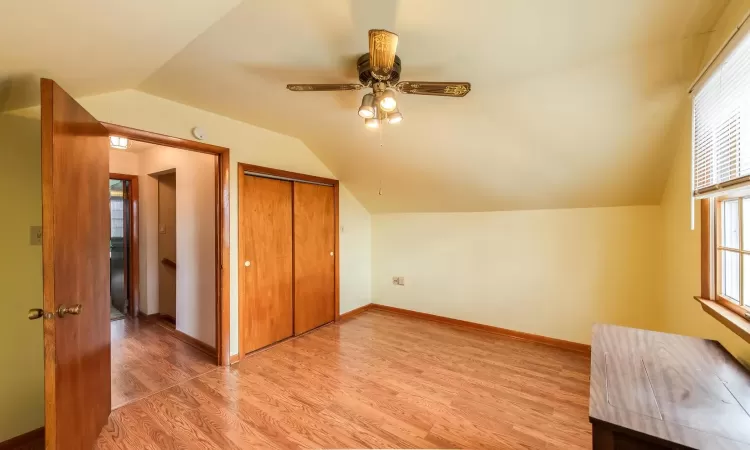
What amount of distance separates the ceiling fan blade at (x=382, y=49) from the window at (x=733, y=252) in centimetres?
189

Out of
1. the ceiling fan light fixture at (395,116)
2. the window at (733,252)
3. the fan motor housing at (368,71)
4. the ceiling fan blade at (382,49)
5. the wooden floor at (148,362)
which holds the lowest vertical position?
the wooden floor at (148,362)

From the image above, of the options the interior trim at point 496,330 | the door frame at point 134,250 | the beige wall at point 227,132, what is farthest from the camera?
the door frame at point 134,250

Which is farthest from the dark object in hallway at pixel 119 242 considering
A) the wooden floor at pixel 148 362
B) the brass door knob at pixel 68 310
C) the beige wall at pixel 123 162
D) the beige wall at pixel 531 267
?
the beige wall at pixel 531 267

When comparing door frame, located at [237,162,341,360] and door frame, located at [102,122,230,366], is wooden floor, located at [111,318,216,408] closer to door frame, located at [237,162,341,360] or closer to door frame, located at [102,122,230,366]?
door frame, located at [102,122,230,366]

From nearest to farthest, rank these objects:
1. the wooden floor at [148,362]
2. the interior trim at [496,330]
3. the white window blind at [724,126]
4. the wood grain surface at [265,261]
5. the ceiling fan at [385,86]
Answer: the white window blind at [724,126], the ceiling fan at [385,86], the wooden floor at [148,362], the wood grain surface at [265,261], the interior trim at [496,330]

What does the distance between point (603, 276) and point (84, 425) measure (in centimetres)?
426

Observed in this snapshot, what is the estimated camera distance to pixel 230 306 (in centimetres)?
285

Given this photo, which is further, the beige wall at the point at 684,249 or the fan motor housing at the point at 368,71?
the fan motor housing at the point at 368,71

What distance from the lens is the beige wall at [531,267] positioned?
2.88 m

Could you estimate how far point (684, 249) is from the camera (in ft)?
7.11

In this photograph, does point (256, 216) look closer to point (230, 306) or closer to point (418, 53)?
point (230, 306)

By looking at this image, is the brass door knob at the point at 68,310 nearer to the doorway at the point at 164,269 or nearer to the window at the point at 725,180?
the doorway at the point at 164,269

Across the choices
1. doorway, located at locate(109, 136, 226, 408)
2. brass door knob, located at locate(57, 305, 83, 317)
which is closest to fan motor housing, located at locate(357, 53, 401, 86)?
doorway, located at locate(109, 136, 226, 408)

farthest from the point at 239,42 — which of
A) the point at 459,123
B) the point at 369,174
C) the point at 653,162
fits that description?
the point at 653,162
